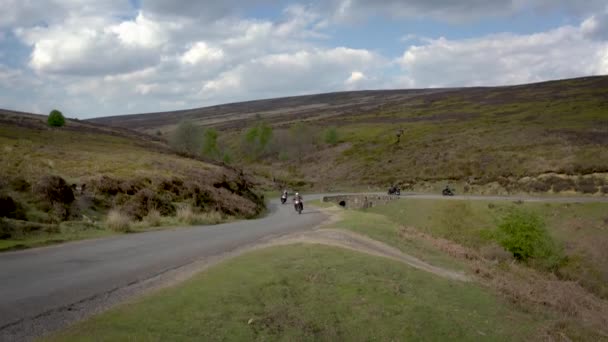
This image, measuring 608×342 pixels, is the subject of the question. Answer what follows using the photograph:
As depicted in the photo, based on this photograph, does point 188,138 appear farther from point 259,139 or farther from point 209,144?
point 259,139

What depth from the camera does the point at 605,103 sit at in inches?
4589

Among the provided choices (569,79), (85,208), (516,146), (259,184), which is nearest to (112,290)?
(85,208)

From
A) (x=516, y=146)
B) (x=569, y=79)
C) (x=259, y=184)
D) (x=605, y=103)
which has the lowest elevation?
(x=259, y=184)

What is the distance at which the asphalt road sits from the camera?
30.3 feet

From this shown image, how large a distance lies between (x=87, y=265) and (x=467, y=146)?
87741 millimetres

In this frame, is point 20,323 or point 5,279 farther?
point 5,279

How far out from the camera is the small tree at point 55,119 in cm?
9931

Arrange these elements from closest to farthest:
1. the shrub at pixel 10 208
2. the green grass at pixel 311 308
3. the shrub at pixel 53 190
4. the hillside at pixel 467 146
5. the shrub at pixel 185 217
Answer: the green grass at pixel 311 308 → the shrub at pixel 10 208 → the shrub at pixel 53 190 → the shrub at pixel 185 217 → the hillside at pixel 467 146

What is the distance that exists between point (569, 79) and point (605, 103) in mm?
72571

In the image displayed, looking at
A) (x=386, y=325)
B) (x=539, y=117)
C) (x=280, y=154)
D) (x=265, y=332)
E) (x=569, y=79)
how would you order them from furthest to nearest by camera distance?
1. (x=569, y=79)
2. (x=280, y=154)
3. (x=539, y=117)
4. (x=386, y=325)
5. (x=265, y=332)

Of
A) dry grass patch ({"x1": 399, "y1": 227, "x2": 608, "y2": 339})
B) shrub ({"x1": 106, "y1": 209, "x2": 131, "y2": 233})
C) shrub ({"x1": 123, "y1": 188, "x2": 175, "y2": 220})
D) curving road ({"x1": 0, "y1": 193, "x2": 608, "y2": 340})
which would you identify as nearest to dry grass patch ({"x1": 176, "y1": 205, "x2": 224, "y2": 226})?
shrub ({"x1": 123, "y1": 188, "x2": 175, "y2": 220})

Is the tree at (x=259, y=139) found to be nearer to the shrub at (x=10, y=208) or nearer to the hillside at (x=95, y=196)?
the hillside at (x=95, y=196)

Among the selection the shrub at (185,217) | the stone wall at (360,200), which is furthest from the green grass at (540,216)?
the shrub at (185,217)

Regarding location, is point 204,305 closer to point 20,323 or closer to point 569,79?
point 20,323
